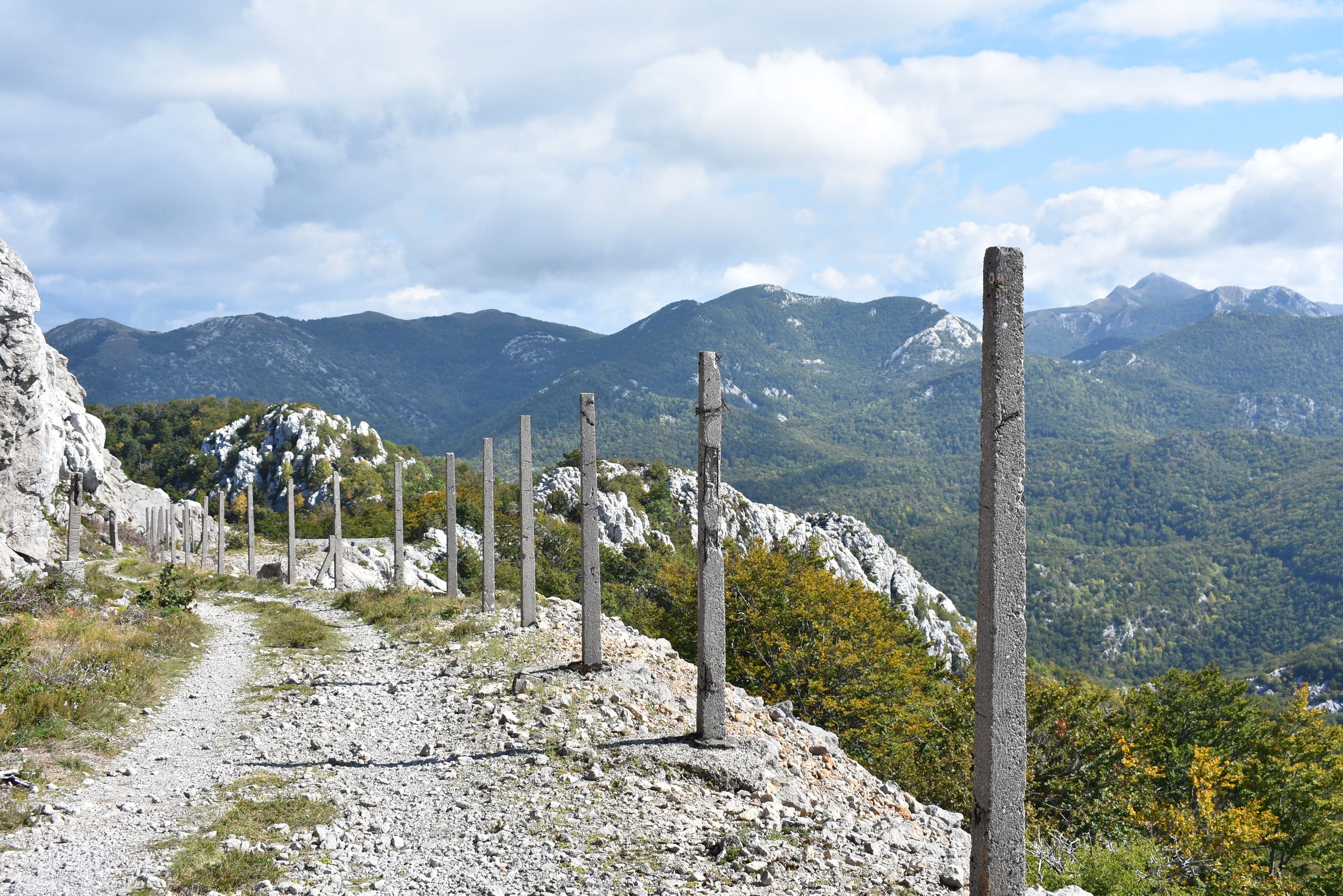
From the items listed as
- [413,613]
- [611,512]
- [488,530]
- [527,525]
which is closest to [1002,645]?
[527,525]

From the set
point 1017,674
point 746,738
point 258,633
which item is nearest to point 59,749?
point 746,738

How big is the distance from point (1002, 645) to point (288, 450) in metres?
95.6

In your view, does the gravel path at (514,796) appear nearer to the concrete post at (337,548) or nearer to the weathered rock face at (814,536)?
the concrete post at (337,548)

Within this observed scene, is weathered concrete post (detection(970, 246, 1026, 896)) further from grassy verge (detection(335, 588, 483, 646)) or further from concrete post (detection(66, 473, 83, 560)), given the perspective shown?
concrete post (detection(66, 473, 83, 560))

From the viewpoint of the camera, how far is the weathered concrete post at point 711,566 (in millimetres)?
9297

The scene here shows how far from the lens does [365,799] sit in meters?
8.24

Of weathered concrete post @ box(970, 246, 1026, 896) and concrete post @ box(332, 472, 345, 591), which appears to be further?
concrete post @ box(332, 472, 345, 591)

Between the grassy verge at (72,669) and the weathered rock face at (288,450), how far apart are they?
209ft

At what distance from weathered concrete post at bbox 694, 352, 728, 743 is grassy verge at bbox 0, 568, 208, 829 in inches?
271

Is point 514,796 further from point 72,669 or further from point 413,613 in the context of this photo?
point 413,613

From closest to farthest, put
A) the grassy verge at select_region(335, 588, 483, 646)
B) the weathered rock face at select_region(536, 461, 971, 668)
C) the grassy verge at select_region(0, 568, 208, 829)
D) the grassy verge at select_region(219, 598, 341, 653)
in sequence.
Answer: the grassy verge at select_region(0, 568, 208, 829) → the grassy verge at select_region(335, 588, 483, 646) → the grassy verge at select_region(219, 598, 341, 653) → the weathered rock face at select_region(536, 461, 971, 668)

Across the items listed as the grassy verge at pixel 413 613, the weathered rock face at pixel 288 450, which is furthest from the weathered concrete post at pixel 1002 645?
the weathered rock face at pixel 288 450

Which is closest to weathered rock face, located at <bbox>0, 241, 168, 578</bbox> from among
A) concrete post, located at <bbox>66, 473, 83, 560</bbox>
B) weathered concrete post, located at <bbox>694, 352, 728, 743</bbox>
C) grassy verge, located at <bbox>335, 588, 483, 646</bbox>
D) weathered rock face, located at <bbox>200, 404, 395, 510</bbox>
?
concrete post, located at <bbox>66, 473, 83, 560</bbox>

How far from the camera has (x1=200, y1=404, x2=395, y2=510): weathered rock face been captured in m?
85.1
